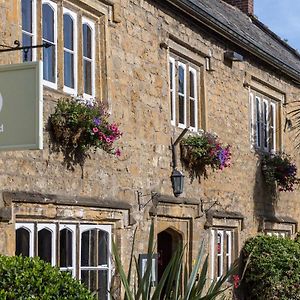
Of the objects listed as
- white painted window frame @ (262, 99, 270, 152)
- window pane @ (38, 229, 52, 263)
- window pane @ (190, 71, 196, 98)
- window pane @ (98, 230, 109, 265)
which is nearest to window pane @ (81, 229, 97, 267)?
window pane @ (98, 230, 109, 265)

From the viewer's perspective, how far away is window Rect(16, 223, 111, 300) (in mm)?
10812

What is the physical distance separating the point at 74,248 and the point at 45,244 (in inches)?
25.7

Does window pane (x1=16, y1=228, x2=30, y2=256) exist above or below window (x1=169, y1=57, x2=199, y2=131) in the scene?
below

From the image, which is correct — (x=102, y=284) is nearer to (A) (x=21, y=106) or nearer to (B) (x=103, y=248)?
(B) (x=103, y=248)

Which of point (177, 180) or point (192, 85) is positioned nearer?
point (177, 180)

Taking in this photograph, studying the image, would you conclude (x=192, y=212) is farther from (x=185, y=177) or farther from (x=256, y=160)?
(x=256, y=160)

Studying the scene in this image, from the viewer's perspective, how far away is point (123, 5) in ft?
43.1

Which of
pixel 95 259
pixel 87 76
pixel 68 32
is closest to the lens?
pixel 68 32

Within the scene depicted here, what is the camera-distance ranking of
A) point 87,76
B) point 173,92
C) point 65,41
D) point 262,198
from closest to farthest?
point 65,41
point 87,76
point 173,92
point 262,198

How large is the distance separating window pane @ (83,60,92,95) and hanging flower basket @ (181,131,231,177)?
287cm

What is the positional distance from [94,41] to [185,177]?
342cm

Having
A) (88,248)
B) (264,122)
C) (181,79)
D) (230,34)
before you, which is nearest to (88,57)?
(88,248)

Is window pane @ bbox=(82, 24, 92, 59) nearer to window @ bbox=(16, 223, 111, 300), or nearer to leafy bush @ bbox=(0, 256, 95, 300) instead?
window @ bbox=(16, 223, 111, 300)

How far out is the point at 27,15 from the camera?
11.1 m
